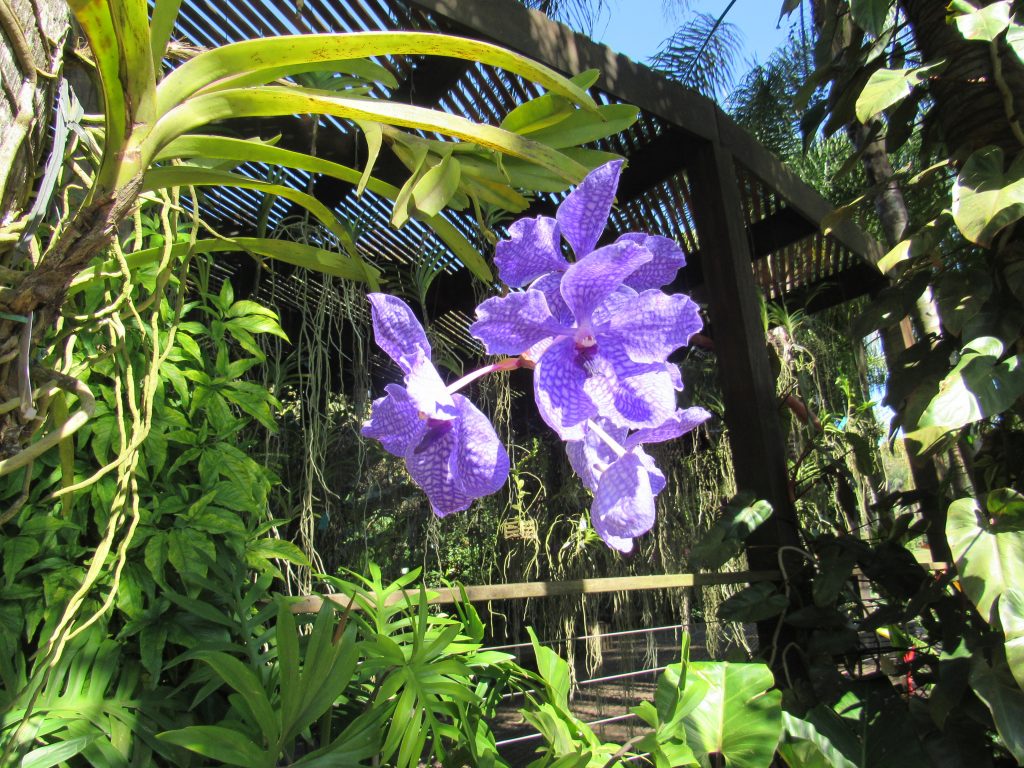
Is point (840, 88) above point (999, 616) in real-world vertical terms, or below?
above

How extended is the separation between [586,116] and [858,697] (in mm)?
1577

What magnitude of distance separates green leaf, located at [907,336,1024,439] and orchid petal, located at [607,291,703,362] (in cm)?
132

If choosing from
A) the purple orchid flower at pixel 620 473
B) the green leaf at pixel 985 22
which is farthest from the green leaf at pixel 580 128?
the green leaf at pixel 985 22

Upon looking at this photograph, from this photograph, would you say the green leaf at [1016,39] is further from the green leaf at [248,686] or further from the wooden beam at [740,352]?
the green leaf at [248,686]

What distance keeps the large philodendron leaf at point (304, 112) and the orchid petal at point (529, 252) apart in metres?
0.09

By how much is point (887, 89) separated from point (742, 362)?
80 cm

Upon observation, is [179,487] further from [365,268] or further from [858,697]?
[858,697]

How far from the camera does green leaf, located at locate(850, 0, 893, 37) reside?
1.71 m

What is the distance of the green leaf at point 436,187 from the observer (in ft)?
1.40

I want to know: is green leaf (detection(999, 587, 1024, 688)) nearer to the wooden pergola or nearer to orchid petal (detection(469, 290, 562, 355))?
the wooden pergola

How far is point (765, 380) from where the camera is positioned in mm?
2066

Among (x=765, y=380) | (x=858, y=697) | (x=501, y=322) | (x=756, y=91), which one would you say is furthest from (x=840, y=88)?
(x=756, y=91)

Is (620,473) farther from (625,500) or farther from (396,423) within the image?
(396,423)

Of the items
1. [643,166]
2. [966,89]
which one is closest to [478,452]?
[966,89]
